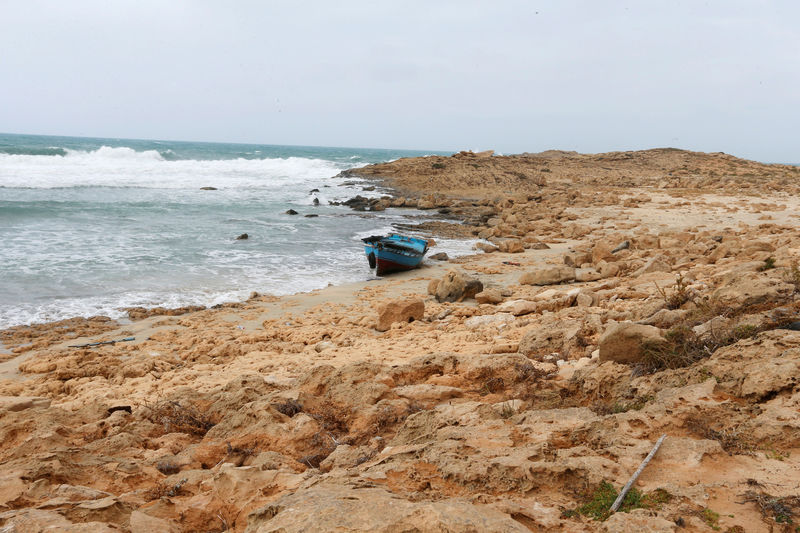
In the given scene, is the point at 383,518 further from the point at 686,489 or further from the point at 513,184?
the point at 513,184

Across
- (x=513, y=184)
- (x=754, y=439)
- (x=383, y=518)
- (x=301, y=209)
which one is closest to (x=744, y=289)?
(x=754, y=439)

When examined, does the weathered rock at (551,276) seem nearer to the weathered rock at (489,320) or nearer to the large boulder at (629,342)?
the weathered rock at (489,320)

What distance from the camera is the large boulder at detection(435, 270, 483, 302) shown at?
1029 centimetres

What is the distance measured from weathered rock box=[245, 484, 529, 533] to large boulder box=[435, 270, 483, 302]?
7.77 metres

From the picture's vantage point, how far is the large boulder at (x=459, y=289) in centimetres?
1029

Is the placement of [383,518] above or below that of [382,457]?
above

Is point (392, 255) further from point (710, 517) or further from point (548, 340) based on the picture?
point (710, 517)

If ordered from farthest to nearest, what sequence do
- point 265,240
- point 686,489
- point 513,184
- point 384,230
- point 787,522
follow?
point 513,184
point 384,230
point 265,240
point 686,489
point 787,522

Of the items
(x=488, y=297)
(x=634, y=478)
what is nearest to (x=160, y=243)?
(x=488, y=297)

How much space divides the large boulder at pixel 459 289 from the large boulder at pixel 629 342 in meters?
5.67

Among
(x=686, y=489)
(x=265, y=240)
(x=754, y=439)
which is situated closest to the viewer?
(x=686, y=489)

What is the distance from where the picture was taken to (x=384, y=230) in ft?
72.2

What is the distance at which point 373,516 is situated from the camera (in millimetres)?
2373

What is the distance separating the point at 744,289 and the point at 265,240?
15956 mm
